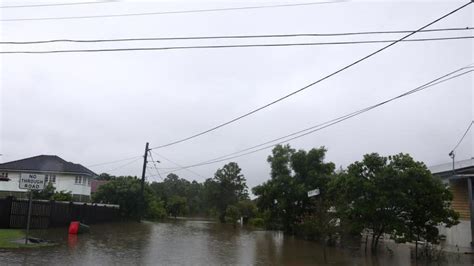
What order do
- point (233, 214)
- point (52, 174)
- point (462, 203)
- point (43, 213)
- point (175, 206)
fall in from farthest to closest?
point (175, 206), point (233, 214), point (52, 174), point (43, 213), point (462, 203)

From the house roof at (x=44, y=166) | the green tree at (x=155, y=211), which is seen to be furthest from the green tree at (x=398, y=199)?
the green tree at (x=155, y=211)

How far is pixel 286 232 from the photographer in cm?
3766

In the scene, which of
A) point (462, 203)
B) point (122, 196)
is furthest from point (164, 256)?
point (122, 196)

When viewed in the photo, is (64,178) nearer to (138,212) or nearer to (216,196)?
(138,212)

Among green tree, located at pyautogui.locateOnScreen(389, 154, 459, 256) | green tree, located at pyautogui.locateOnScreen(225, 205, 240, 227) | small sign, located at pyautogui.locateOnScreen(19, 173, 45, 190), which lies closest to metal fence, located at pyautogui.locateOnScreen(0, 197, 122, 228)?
small sign, located at pyautogui.locateOnScreen(19, 173, 45, 190)

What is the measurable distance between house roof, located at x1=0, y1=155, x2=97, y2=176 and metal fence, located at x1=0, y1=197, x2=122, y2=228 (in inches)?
607

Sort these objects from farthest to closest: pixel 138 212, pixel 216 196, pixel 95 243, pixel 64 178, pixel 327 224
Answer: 1. pixel 216 196
2. pixel 64 178
3. pixel 138 212
4. pixel 95 243
5. pixel 327 224

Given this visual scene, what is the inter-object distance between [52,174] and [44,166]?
1859 millimetres

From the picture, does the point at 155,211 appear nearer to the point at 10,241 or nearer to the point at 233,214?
the point at 233,214

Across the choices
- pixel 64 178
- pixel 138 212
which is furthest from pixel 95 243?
pixel 64 178

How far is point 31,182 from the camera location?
1753 centimetres

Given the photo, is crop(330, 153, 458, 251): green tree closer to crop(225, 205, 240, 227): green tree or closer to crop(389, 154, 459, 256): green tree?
crop(389, 154, 459, 256): green tree

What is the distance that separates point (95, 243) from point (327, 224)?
9693mm

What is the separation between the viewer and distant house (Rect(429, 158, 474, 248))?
22.9m
